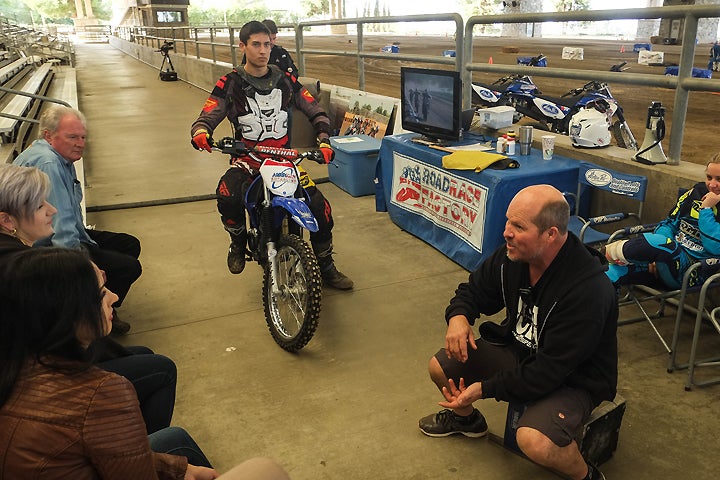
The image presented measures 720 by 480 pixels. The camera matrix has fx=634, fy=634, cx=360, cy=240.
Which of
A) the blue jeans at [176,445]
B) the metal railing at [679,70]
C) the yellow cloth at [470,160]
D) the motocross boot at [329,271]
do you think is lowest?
the motocross boot at [329,271]

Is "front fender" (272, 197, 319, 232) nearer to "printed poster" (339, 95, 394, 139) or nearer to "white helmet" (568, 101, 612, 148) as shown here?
"white helmet" (568, 101, 612, 148)

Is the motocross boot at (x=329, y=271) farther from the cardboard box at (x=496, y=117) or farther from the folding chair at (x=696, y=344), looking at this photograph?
the cardboard box at (x=496, y=117)

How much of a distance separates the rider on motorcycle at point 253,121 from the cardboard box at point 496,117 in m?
1.86

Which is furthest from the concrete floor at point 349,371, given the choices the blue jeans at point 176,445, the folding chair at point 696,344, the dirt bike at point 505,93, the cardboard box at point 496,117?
the dirt bike at point 505,93

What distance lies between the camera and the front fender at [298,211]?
11.5ft

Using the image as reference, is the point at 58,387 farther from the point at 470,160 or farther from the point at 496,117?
the point at 496,117

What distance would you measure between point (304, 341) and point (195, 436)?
80 centimetres

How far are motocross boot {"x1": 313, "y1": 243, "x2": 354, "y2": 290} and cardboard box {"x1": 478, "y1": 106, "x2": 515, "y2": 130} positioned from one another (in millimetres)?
2139

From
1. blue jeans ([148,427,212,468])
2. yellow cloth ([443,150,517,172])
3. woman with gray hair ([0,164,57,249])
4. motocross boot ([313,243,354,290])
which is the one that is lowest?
motocross boot ([313,243,354,290])

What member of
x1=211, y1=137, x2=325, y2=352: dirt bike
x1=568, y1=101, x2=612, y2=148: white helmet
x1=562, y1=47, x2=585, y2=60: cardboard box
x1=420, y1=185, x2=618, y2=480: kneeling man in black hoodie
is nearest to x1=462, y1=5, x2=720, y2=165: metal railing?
x1=568, y1=101, x2=612, y2=148: white helmet

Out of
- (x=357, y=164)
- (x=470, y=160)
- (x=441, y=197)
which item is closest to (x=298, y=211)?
(x=470, y=160)

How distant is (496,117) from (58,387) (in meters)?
4.79

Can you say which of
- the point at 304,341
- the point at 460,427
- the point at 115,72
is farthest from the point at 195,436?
the point at 115,72

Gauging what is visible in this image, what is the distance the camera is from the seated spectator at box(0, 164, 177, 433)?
239 centimetres
